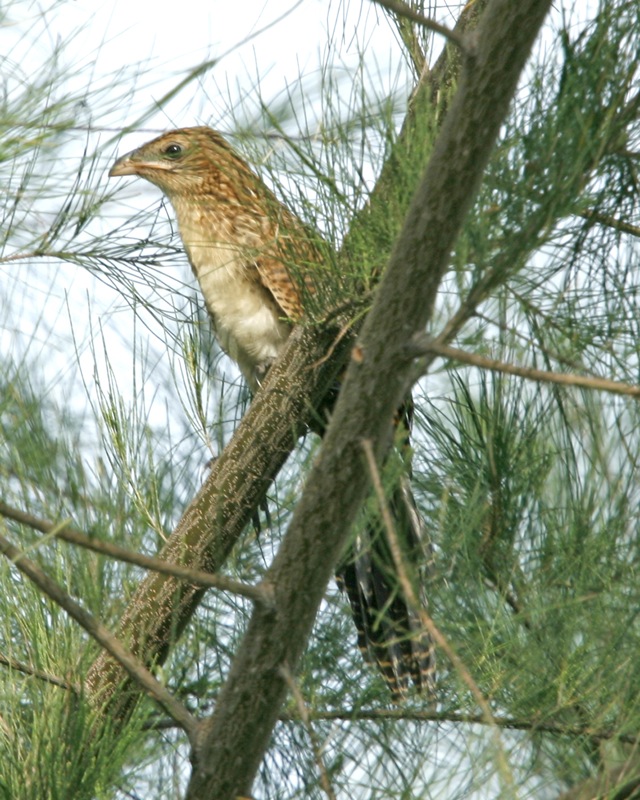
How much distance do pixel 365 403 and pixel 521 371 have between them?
0.22 metres

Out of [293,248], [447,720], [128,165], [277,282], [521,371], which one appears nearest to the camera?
[521,371]

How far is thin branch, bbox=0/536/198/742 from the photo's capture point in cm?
132

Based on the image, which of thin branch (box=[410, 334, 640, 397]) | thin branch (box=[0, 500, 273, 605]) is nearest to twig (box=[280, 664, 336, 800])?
thin branch (box=[0, 500, 273, 605])

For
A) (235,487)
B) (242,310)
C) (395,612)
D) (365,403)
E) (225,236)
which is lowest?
(365,403)

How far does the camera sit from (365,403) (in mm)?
1292

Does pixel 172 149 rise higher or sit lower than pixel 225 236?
higher

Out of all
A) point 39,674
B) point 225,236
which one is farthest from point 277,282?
point 39,674

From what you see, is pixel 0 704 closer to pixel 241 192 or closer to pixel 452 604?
pixel 452 604

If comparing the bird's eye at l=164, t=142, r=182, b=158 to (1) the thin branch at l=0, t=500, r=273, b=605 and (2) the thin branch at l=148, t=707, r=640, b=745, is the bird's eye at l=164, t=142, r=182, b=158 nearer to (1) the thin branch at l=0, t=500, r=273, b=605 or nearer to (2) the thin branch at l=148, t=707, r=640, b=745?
(2) the thin branch at l=148, t=707, r=640, b=745

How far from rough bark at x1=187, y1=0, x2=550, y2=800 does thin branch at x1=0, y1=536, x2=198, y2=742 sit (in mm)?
57

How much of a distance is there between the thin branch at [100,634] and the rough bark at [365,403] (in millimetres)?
57

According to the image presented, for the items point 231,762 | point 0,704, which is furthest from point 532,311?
point 0,704

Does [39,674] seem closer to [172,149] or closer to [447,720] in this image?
[447,720]

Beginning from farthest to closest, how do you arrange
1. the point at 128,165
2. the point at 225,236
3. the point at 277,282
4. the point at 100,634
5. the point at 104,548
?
the point at 128,165 → the point at 225,236 → the point at 277,282 → the point at 100,634 → the point at 104,548
